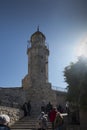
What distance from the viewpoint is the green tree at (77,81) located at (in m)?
13.9

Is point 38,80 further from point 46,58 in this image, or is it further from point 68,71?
point 68,71

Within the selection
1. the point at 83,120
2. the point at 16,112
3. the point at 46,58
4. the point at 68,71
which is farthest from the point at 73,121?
the point at 46,58

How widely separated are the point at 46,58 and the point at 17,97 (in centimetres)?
695

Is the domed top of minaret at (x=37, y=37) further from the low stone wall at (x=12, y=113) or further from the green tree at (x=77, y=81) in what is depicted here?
the green tree at (x=77, y=81)

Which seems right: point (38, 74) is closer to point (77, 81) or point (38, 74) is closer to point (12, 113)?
point (12, 113)

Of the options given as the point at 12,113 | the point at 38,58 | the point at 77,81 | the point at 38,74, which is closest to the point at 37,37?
the point at 38,58

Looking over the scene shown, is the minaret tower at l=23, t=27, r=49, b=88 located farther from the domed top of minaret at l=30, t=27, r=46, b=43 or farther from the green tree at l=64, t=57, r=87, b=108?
the green tree at l=64, t=57, r=87, b=108

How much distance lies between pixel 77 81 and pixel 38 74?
17.8 m

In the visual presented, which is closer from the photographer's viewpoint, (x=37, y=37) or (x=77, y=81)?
(x=77, y=81)

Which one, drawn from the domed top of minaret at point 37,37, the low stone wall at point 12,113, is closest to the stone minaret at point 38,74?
the domed top of minaret at point 37,37

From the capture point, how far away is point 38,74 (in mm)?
32594

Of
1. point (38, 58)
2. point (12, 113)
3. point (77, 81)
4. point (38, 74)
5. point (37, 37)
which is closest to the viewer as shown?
point (77, 81)

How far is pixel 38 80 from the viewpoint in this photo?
32250 mm

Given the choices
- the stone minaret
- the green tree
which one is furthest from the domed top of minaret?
the green tree
